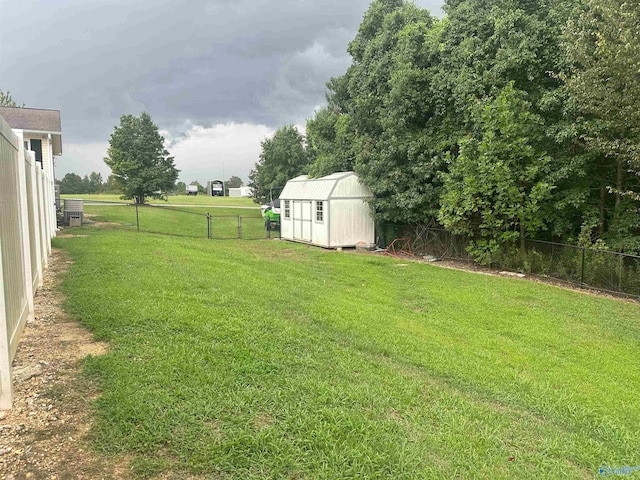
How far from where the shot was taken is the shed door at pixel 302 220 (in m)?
18.6

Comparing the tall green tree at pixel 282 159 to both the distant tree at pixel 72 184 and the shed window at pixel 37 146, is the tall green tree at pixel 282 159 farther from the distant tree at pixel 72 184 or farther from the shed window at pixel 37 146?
the distant tree at pixel 72 184

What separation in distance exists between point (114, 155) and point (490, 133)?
30.1 m

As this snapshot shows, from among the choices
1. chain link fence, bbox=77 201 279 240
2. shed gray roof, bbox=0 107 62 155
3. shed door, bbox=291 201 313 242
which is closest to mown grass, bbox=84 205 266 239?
chain link fence, bbox=77 201 279 240

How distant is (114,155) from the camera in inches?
1305

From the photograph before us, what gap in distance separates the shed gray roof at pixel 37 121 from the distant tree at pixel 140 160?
12.8 meters

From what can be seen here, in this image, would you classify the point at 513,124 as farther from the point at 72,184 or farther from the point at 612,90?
the point at 72,184

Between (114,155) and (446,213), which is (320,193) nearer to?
(446,213)

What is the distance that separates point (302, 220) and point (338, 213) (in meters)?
2.42

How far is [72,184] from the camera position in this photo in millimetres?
74500

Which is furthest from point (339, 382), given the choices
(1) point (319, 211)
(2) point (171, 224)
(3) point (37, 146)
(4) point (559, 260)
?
(2) point (171, 224)

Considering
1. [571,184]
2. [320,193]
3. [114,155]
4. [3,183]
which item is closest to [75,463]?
[3,183]

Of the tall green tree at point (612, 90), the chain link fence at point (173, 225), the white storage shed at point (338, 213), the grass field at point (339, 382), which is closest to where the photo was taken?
the grass field at point (339, 382)

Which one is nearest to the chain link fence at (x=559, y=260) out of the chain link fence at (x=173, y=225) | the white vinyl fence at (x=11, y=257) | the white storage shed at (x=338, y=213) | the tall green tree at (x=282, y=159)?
the white storage shed at (x=338, y=213)

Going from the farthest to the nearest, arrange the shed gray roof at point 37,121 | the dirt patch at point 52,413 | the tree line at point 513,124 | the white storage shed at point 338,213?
the shed gray roof at point 37,121
the white storage shed at point 338,213
the tree line at point 513,124
the dirt patch at point 52,413
